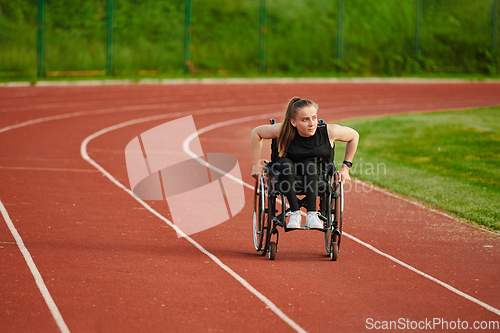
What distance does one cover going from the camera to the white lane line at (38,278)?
470 centimetres

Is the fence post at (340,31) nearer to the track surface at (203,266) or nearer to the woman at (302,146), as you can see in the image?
the track surface at (203,266)

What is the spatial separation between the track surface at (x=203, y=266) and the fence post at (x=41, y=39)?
1639cm

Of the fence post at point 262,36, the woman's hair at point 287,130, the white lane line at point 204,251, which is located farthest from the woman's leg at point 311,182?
the fence post at point 262,36

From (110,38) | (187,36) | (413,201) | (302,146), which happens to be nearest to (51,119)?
(413,201)

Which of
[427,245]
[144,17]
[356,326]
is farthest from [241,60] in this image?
[356,326]

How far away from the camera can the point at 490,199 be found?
9.16m

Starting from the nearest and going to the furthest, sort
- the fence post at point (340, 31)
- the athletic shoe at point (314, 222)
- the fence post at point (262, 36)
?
the athletic shoe at point (314, 222) → the fence post at point (262, 36) → the fence post at point (340, 31)

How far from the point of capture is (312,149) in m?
6.10

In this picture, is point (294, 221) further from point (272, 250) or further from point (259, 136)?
point (259, 136)

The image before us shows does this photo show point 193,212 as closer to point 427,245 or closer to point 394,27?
point 427,245

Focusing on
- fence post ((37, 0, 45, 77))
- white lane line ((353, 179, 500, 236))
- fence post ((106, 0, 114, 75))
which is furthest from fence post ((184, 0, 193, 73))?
white lane line ((353, 179, 500, 236))

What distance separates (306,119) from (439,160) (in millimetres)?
6733

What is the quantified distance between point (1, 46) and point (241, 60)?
11.5 meters

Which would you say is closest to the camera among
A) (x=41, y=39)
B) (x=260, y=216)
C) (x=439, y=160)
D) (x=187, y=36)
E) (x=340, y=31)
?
(x=260, y=216)
